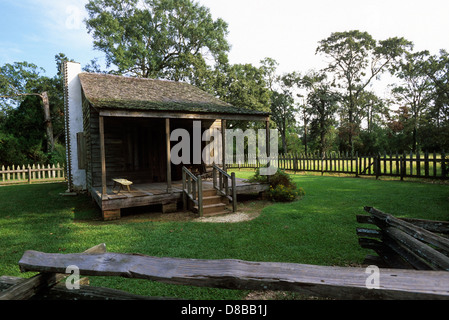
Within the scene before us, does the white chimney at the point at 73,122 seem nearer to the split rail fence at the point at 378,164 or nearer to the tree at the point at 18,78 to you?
the split rail fence at the point at 378,164

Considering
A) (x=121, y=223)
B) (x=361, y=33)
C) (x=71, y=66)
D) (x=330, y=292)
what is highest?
(x=361, y=33)

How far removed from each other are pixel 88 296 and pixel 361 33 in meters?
39.0

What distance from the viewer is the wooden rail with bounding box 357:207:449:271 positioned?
2.59 metres

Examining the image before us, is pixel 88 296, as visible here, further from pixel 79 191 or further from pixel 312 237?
pixel 79 191

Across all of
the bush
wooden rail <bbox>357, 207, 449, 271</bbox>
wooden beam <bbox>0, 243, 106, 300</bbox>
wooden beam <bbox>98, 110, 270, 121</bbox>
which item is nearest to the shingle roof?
wooden beam <bbox>98, 110, 270, 121</bbox>

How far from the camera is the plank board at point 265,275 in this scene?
149 centimetres

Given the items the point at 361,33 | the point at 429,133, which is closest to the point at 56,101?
the point at 361,33

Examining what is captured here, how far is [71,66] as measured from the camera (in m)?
13.1

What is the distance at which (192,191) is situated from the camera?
28.6ft

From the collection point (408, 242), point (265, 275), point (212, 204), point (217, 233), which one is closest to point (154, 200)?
point (212, 204)

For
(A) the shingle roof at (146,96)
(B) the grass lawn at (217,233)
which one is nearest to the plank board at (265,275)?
(B) the grass lawn at (217,233)

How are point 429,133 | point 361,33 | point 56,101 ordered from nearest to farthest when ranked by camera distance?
point 56,101, point 429,133, point 361,33

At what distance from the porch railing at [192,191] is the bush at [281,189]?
3.13 m

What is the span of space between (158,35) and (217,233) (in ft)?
96.2
